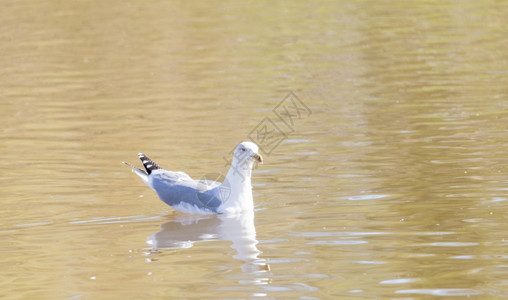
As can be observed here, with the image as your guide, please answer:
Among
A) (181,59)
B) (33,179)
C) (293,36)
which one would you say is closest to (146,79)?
(181,59)

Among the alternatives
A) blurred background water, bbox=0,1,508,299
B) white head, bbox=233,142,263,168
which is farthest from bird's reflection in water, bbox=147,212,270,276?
white head, bbox=233,142,263,168

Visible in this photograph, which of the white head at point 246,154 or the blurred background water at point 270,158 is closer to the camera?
the blurred background water at point 270,158

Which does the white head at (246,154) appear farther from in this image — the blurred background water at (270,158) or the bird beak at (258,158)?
the blurred background water at (270,158)

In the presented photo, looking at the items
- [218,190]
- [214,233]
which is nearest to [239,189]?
[218,190]

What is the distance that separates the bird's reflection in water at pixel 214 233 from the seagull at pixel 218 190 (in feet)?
0.39

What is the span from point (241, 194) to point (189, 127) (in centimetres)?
529

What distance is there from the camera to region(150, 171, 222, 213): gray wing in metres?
11.5

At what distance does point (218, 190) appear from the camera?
1155cm

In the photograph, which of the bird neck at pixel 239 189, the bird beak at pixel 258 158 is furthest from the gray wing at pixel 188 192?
the bird beak at pixel 258 158

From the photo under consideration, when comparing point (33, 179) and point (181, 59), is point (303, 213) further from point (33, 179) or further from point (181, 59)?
point (181, 59)

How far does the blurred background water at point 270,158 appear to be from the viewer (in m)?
9.03

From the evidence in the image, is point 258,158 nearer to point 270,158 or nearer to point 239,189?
point 239,189

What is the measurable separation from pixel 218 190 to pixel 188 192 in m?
0.35

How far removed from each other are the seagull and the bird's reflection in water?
0.12 m
